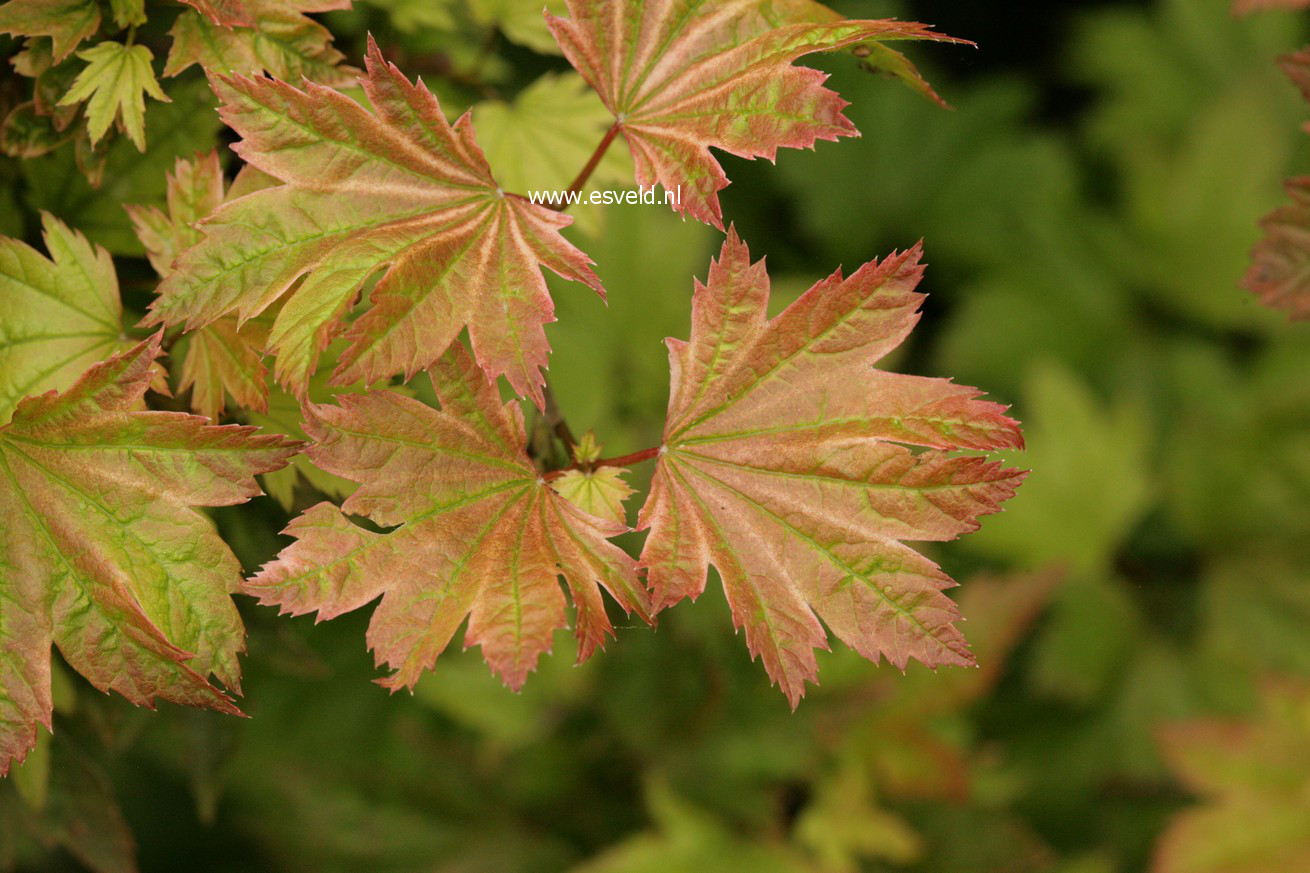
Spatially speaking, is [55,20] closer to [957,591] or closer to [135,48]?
[135,48]

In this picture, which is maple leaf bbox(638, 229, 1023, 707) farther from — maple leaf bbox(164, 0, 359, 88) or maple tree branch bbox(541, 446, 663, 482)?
maple leaf bbox(164, 0, 359, 88)

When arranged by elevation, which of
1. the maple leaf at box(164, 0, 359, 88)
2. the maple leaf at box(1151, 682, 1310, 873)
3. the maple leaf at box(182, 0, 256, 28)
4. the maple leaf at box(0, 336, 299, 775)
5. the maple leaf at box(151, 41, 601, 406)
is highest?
the maple leaf at box(182, 0, 256, 28)

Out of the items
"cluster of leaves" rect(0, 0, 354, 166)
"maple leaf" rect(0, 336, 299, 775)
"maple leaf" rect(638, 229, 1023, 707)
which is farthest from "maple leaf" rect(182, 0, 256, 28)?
"maple leaf" rect(638, 229, 1023, 707)

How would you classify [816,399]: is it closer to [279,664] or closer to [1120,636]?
[279,664]

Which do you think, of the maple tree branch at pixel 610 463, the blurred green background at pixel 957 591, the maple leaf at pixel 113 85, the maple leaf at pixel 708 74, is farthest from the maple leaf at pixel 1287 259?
the maple leaf at pixel 113 85

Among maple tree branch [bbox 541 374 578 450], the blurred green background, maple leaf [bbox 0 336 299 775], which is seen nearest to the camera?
maple leaf [bbox 0 336 299 775]

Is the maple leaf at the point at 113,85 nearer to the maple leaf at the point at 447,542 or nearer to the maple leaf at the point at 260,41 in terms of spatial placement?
the maple leaf at the point at 260,41

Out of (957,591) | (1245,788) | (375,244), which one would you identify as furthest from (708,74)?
(1245,788)
